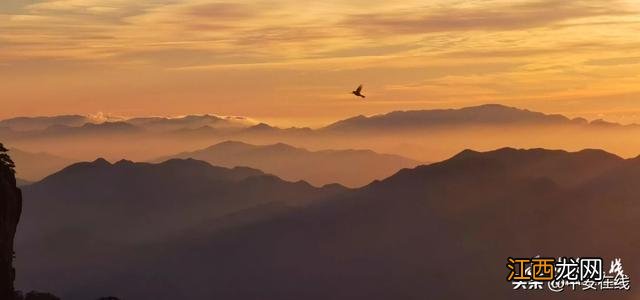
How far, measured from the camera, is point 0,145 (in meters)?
106

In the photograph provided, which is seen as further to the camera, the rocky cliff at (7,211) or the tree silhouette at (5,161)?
the tree silhouette at (5,161)

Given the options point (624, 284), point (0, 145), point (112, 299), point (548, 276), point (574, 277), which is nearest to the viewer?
point (112, 299)

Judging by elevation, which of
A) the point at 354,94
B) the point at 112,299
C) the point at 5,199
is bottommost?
the point at 112,299

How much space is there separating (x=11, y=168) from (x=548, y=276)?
86900 millimetres

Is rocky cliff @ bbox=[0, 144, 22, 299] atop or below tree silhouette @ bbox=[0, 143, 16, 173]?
below

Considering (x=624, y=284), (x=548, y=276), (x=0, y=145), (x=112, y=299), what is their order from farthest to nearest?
(x=624, y=284) < (x=548, y=276) < (x=0, y=145) < (x=112, y=299)

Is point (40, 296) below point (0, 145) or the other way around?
below

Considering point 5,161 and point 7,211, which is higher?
point 5,161

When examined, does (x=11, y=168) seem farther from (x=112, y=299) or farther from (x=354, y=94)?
(x=354, y=94)

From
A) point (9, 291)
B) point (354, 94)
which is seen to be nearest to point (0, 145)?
point (9, 291)

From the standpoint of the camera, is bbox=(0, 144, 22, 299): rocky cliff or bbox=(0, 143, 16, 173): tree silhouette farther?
bbox=(0, 143, 16, 173): tree silhouette

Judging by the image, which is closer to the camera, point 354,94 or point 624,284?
point 354,94

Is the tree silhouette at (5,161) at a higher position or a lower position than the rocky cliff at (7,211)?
higher

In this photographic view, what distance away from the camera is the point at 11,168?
369ft
